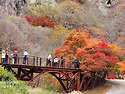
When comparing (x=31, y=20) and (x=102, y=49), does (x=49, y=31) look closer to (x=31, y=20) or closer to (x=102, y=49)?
(x=31, y=20)

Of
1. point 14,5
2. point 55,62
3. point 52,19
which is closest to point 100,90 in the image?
point 55,62

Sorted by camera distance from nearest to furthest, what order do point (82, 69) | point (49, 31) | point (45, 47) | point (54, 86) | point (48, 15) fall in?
point (82, 69)
point (54, 86)
point (45, 47)
point (49, 31)
point (48, 15)

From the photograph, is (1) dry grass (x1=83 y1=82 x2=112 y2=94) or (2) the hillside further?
(2) the hillside

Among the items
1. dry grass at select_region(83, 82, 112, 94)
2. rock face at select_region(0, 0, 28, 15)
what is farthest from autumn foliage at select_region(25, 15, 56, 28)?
dry grass at select_region(83, 82, 112, 94)

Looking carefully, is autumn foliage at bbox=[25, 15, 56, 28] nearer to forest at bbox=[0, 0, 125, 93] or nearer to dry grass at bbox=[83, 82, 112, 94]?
forest at bbox=[0, 0, 125, 93]

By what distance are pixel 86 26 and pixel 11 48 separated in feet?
93.2

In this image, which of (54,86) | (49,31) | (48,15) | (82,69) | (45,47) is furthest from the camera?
(48,15)

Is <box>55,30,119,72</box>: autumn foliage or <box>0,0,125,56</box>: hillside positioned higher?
<box>0,0,125,56</box>: hillside

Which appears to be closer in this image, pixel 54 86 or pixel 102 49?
pixel 102 49

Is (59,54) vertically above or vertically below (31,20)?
below

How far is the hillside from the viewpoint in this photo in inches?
1232

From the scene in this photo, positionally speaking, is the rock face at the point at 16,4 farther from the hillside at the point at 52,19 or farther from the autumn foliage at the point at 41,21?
the autumn foliage at the point at 41,21

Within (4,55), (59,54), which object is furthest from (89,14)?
(4,55)

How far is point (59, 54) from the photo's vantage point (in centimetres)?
2775
